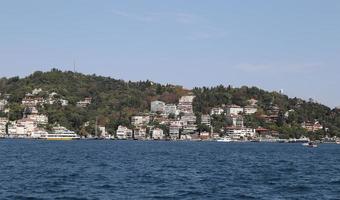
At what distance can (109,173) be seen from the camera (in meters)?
55.9

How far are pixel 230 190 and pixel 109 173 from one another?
15008mm

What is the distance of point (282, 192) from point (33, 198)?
16088mm

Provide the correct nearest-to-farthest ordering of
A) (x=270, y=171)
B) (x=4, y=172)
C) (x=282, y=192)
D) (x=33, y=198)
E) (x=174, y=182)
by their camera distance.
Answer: (x=33, y=198) → (x=282, y=192) → (x=174, y=182) → (x=4, y=172) → (x=270, y=171)

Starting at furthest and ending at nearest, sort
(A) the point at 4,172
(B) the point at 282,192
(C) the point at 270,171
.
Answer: (C) the point at 270,171, (A) the point at 4,172, (B) the point at 282,192

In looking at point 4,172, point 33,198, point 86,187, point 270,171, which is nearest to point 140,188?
point 86,187

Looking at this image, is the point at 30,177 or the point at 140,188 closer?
the point at 140,188

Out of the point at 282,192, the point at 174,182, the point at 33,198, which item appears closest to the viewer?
the point at 33,198

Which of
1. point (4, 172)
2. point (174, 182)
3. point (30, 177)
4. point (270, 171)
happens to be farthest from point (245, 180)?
point (4, 172)

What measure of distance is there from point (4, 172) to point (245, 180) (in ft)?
65.7

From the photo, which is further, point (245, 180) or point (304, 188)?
point (245, 180)

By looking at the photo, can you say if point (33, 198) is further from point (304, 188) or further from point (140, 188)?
point (304, 188)

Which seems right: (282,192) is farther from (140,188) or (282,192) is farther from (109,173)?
(109,173)

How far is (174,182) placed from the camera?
160 ft

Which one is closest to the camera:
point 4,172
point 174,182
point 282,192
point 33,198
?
point 33,198
